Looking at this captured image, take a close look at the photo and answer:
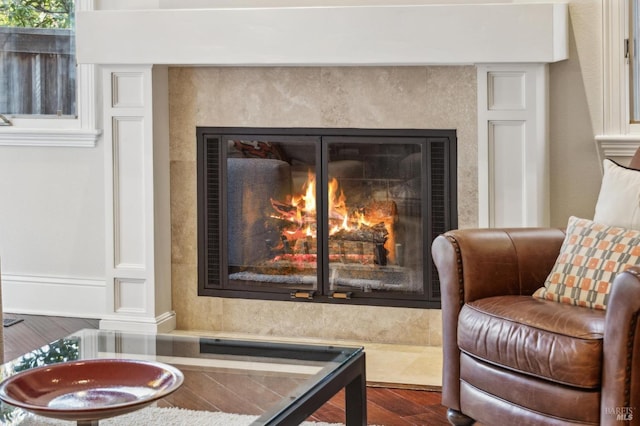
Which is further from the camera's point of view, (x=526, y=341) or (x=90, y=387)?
(x=526, y=341)

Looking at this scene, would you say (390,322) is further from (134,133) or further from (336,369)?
(336,369)

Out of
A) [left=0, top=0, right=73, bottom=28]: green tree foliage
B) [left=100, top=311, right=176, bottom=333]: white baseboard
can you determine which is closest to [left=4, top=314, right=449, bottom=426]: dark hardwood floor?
[left=100, top=311, right=176, bottom=333]: white baseboard

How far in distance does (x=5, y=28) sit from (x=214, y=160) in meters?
1.44

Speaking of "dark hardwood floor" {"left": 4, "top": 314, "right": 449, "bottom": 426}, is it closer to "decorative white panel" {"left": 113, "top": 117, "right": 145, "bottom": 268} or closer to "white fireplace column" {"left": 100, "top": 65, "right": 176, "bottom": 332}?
"white fireplace column" {"left": 100, "top": 65, "right": 176, "bottom": 332}

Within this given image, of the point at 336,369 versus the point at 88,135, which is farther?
the point at 88,135

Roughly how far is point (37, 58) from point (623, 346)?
11.4 feet

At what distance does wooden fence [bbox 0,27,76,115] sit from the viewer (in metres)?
4.79

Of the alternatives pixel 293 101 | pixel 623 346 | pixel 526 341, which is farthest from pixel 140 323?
pixel 623 346

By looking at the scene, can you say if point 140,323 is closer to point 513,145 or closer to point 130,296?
point 130,296

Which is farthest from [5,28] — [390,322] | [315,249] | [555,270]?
[555,270]

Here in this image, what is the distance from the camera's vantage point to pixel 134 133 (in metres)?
4.32

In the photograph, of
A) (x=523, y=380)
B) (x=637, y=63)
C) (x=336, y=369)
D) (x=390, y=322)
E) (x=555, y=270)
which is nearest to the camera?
(x=336, y=369)

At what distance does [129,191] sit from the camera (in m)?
4.36

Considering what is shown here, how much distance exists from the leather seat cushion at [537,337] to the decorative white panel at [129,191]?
73.9 inches
